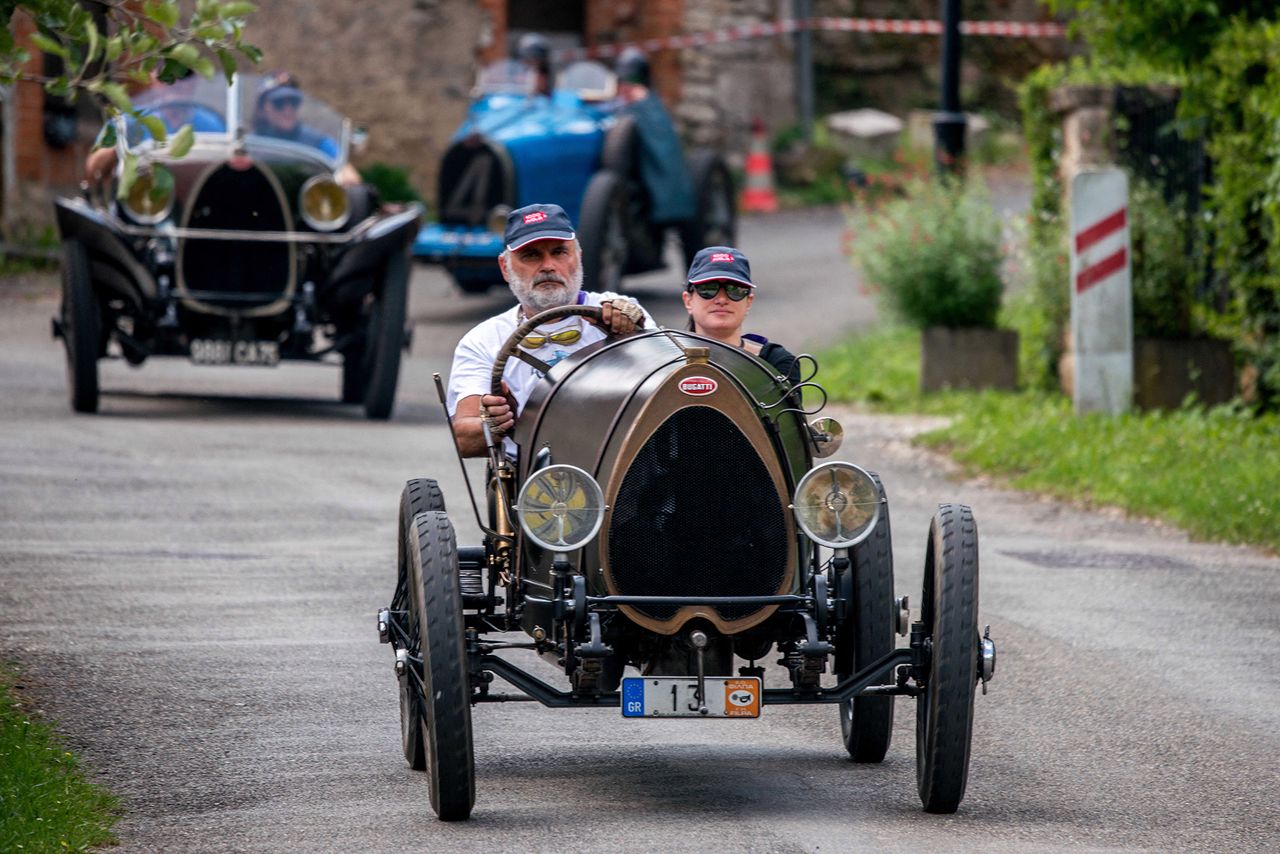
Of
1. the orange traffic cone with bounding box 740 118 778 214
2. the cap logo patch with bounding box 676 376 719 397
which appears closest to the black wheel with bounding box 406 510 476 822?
the cap logo patch with bounding box 676 376 719 397

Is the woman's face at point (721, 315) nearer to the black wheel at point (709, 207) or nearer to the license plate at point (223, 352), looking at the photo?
the license plate at point (223, 352)

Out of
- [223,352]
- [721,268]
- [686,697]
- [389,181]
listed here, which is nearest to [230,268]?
[223,352]

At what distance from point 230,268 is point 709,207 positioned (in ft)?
23.6

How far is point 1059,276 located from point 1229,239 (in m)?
1.88

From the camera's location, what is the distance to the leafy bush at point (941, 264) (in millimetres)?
14789

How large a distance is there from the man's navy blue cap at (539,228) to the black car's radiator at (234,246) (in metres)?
7.01

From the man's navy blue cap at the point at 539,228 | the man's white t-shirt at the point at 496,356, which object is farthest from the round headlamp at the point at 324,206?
the man's white t-shirt at the point at 496,356

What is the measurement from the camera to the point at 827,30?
2994cm

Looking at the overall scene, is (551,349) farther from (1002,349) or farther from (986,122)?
(986,122)

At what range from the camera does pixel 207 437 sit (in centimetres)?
1287

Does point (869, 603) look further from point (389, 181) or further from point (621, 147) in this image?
point (389, 181)

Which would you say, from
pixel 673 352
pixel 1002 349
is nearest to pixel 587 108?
pixel 1002 349

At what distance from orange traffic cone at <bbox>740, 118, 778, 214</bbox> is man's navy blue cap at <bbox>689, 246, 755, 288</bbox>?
20383mm

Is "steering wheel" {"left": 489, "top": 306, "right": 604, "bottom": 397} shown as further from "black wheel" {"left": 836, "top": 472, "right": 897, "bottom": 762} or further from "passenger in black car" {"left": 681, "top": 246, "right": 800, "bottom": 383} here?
"black wheel" {"left": 836, "top": 472, "right": 897, "bottom": 762}
